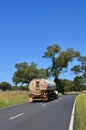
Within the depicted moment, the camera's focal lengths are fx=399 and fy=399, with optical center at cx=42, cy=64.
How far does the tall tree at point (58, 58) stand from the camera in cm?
11119

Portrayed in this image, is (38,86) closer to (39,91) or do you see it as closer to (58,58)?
(39,91)

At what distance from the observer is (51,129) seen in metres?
16.6

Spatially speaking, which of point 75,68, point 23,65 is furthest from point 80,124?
point 23,65

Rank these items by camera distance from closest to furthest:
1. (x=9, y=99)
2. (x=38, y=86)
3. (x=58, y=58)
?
(x=9, y=99) < (x=38, y=86) < (x=58, y=58)

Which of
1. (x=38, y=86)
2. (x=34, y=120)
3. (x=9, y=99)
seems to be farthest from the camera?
(x=38, y=86)

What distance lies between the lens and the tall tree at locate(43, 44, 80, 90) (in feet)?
365

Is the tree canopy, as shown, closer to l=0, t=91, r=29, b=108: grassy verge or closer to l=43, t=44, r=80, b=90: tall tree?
l=43, t=44, r=80, b=90: tall tree

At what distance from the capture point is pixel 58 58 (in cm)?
11156

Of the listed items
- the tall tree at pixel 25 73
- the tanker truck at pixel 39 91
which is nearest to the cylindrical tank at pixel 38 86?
the tanker truck at pixel 39 91

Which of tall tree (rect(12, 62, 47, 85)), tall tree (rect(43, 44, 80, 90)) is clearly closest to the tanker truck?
tall tree (rect(43, 44, 80, 90))

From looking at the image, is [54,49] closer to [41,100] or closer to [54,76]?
[54,76]

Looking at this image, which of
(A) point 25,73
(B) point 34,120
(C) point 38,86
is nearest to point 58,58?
(A) point 25,73

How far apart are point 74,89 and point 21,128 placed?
15443cm

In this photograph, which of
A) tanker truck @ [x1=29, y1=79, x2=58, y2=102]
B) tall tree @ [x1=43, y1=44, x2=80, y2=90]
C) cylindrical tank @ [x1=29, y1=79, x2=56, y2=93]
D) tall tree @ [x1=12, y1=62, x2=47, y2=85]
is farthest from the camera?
tall tree @ [x1=12, y1=62, x2=47, y2=85]
